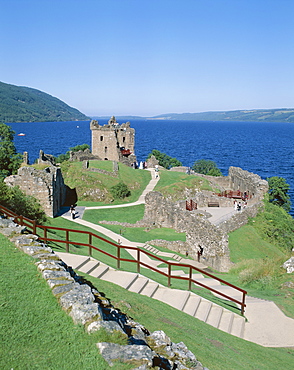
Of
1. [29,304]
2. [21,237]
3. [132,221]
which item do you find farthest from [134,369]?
[132,221]

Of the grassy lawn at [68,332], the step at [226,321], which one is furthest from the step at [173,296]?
the step at [226,321]

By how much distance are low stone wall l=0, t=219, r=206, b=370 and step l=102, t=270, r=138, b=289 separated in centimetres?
367

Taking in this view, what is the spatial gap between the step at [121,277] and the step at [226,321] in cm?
376

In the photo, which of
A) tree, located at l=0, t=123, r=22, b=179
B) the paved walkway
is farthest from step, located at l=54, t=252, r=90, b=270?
tree, located at l=0, t=123, r=22, b=179

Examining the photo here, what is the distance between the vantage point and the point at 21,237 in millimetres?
12086

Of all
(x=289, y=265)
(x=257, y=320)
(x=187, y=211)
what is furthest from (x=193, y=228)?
(x=257, y=320)

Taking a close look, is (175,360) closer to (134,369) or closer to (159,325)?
(134,369)

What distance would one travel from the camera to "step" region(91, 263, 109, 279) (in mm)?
14066

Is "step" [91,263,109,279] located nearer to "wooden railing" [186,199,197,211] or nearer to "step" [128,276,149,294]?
"step" [128,276,149,294]

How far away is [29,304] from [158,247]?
896 inches

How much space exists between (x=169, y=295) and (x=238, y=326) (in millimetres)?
2835

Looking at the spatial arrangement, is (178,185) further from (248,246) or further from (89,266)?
(89,266)

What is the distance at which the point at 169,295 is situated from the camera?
557 inches

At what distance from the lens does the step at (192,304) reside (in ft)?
43.7
